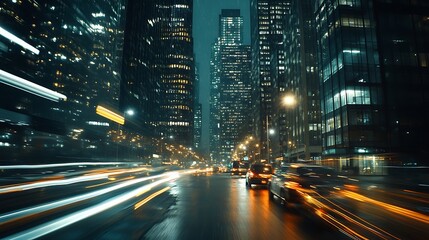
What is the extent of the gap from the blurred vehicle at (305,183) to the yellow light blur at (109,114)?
64.6 ft

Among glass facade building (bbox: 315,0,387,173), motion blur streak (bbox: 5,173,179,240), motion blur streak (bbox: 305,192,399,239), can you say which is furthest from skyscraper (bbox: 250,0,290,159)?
motion blur streak (bbox: 5,173,179,240)

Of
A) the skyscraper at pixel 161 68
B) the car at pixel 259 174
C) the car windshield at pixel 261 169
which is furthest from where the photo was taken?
the skyscraper at pixel 161 68

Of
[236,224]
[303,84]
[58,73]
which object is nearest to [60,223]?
[236,224]

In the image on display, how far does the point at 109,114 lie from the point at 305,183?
21414mm

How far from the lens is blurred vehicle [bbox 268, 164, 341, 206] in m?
11.5

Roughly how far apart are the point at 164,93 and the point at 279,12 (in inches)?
2920

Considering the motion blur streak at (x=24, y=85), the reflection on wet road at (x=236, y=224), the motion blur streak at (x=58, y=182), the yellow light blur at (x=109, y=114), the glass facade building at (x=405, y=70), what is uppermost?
the glass facade building at (x=405, y=70)

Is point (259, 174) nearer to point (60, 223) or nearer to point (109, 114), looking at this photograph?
point (109, 114)

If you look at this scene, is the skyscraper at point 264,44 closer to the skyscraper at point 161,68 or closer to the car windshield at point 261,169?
the skyscraper at point 161,68

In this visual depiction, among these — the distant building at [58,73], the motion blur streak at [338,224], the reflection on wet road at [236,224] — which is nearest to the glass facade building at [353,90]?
the distant building at [58,73]

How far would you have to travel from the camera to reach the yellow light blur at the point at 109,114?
93.2 ft

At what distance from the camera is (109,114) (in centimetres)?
2908

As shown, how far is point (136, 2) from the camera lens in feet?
348

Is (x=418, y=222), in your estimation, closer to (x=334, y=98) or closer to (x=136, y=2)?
(x=334, y=98)
